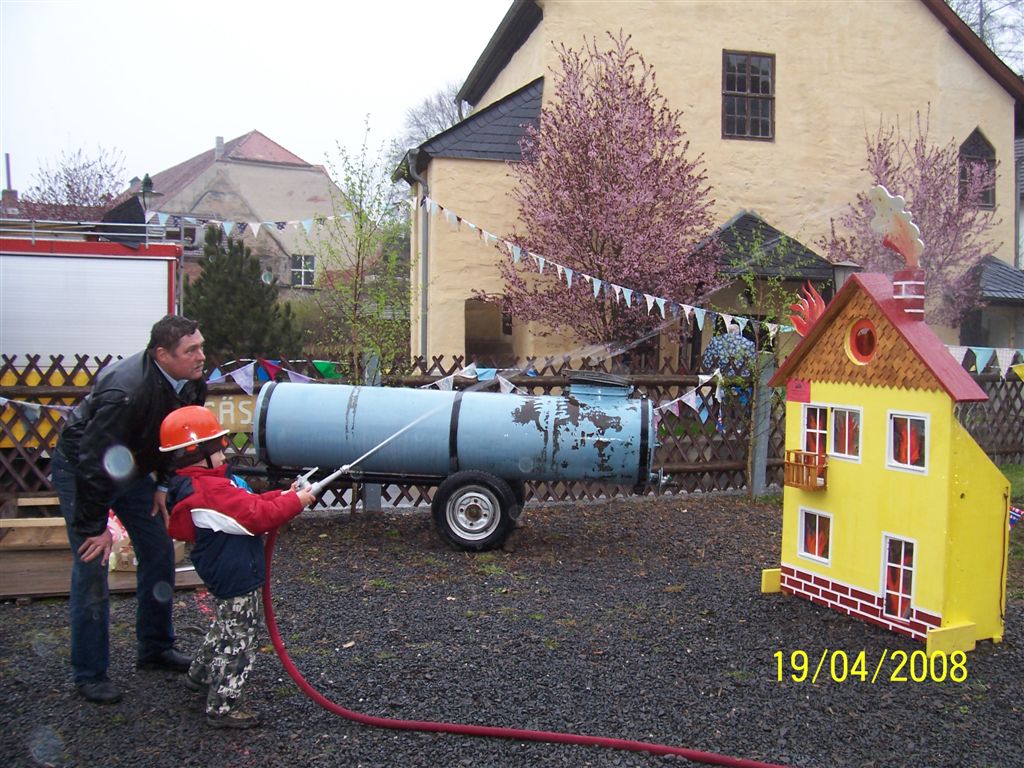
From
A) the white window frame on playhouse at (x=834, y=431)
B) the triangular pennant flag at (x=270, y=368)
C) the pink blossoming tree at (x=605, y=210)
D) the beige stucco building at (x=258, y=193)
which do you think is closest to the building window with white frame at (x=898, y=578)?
the white window frame on playhouse at (x=834, y=431)

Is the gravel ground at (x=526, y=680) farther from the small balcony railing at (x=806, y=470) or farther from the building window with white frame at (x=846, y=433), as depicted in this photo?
the building window with white frame at (x=846, y=433)

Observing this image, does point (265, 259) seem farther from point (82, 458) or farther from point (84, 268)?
point (82, 458)

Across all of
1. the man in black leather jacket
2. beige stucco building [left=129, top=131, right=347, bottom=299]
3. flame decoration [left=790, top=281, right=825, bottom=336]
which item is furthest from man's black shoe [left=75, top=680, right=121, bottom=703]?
beige stucco building [left=129, top=131, right=347, bottom=299]

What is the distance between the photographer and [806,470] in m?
5.70

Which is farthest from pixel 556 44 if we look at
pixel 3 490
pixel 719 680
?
pixel 719 680

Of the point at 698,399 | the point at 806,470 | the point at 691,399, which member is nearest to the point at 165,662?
the point at 806,470

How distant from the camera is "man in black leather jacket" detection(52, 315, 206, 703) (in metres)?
3.96

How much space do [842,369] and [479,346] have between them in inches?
629

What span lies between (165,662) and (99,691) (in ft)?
1.45

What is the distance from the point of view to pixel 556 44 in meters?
16.2

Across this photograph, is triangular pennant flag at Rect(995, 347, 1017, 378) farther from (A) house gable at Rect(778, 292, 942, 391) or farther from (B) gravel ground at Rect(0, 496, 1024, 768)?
(A) house gable at Rect(778, 292, 942, 391)

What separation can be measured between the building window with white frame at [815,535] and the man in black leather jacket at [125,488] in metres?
3.85

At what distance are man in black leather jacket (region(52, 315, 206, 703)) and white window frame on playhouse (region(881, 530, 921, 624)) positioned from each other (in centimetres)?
392

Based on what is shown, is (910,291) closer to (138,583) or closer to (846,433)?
(846,433)
